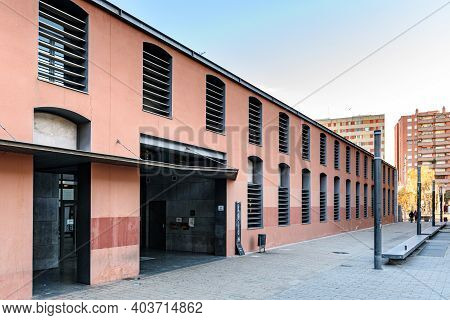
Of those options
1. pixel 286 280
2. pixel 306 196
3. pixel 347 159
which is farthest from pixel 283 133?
pixel 347 159

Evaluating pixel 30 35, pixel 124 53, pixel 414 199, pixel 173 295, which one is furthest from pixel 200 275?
pixel 414 199

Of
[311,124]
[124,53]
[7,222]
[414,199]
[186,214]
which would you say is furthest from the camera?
[414,199]

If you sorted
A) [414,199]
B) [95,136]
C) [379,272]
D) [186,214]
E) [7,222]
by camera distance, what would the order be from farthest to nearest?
1. [414,199]
2. [186,214]
3. [379,272]
4. [95,136]
5. [7,222]

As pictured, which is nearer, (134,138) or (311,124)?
(134,138)

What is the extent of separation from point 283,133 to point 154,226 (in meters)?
8.25

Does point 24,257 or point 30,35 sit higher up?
point 30,35

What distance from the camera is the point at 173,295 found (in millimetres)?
9664

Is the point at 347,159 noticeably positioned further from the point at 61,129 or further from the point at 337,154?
the point at 61,129

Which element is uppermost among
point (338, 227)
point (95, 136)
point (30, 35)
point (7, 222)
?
point (30, 35)

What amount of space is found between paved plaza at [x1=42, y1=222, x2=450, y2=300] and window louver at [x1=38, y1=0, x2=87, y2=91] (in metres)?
5.17

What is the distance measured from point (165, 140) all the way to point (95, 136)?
119 inches

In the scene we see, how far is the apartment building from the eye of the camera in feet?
30.0

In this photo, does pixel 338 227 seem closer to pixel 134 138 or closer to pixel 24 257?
pixel 134 138

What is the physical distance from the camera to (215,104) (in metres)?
16.7
